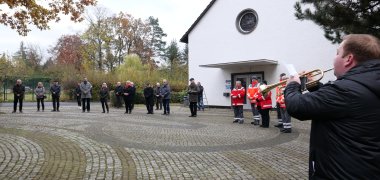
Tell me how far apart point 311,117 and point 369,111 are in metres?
0.34

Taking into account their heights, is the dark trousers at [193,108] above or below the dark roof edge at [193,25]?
below

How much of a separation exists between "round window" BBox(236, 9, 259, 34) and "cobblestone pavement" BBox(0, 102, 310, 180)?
43.7 ft

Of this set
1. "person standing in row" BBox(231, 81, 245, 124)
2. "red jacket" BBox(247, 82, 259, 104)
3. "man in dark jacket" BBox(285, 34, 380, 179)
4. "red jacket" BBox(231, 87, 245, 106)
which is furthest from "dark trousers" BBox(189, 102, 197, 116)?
"man in dark jacket" BBox(285, 34, 380, 179)

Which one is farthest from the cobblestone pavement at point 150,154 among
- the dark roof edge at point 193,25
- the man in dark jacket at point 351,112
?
the dark roof edge at point 193,25

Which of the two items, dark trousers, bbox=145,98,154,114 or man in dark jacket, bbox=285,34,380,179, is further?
dark trousers, bbox=145,98,154,114

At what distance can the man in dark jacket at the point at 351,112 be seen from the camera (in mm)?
2271

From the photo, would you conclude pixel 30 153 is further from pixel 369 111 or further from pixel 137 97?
pixel 137 97

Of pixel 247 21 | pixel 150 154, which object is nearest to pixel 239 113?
pixel 150 154

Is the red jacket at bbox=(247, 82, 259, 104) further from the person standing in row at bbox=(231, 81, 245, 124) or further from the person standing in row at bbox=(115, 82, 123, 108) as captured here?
the person standing in row at bbox=(115, 82, 123, 108)

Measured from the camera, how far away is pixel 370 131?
2307 millimetres

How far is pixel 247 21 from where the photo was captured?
24531mm

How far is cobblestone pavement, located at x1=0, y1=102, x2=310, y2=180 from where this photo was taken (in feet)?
20.8

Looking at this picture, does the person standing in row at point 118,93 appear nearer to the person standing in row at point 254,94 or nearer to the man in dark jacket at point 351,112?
the person standing in row at point 254,94

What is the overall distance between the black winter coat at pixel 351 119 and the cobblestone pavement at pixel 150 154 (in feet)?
13.0
